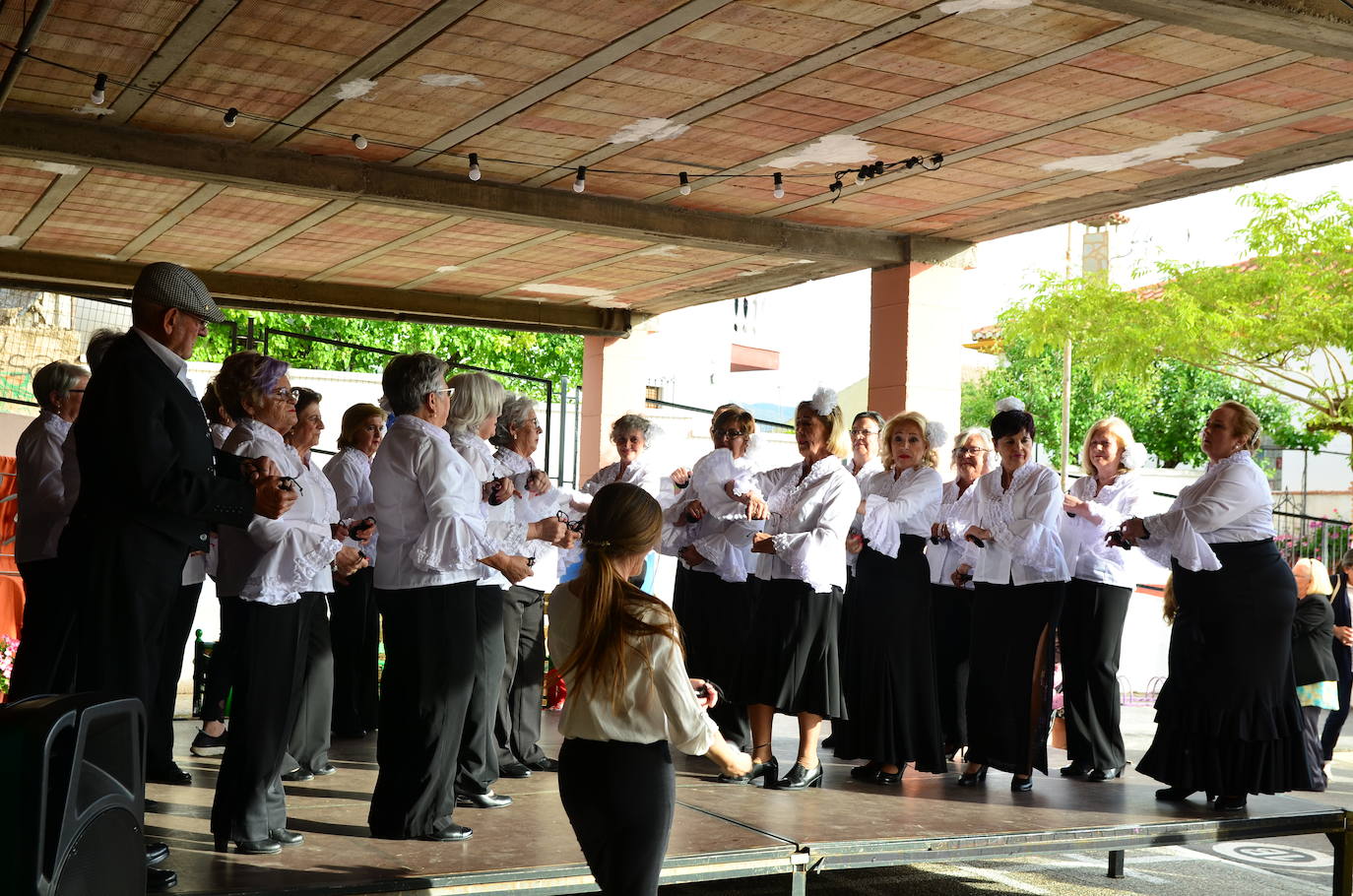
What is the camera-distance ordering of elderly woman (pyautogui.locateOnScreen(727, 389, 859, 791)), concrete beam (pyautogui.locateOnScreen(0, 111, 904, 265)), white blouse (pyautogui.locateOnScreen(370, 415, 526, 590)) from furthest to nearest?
1. concrete beam (pyautogui.locateOnScreen(0, 111, 904, 265))
2. elderly woman (pyautogui.locateOnScreen(727, 389, 859, 791))
3. white blouse (pyautogui.locateOnScreen(370, 415, 526, 590))

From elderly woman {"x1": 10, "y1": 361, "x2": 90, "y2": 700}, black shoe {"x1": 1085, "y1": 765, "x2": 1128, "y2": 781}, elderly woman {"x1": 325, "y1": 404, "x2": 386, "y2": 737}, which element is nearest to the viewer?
elderly woman {"x1": 10, "y1": 361, "x2": 90, "y2": 700}

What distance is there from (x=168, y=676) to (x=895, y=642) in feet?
9.69

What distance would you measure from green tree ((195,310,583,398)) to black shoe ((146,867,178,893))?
19301mm

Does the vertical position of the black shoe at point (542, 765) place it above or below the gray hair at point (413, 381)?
below

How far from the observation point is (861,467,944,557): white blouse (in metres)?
5.70

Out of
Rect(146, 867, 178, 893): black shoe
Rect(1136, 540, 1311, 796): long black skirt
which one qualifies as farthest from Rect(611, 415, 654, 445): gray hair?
Rect(146, 867, 178, 893): black shoe

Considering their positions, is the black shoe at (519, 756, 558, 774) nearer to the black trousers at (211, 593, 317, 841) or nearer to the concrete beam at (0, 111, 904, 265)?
the black trousers at (211, 593, 317, 841)

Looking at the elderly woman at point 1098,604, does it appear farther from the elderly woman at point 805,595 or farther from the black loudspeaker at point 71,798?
the black loudspeaker at point 71,798

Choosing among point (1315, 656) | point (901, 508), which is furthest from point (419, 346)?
point (901, 508)

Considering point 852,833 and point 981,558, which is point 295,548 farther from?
point 981,558

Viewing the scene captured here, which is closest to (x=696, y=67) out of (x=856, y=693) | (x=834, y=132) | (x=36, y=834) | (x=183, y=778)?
(x=834, y=132)

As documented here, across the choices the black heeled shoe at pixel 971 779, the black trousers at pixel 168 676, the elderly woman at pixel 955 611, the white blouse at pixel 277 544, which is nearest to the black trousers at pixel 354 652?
the black trousers at pixel 168 676

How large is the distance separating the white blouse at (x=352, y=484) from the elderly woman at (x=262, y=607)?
63.4 inches

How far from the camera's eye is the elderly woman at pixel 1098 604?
618 cm
